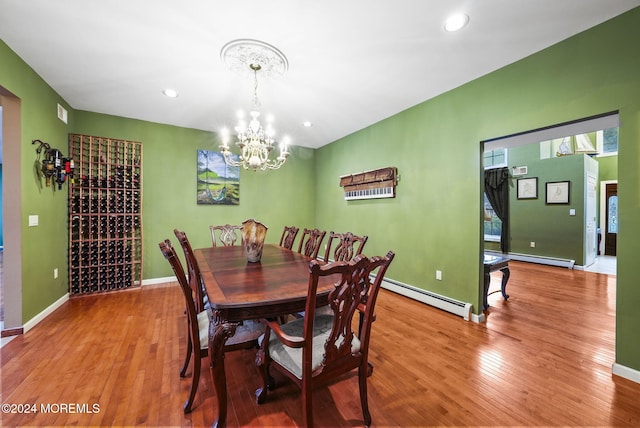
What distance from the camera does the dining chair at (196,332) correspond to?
4.58 ft

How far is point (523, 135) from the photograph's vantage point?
257 centimetres

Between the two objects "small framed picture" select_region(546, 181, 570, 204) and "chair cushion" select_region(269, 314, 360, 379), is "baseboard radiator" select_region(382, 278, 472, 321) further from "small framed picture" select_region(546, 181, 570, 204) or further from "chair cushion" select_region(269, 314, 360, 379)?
"small framed picture" select_region(546, 181, 570, 204)

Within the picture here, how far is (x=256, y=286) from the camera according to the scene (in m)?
1.64

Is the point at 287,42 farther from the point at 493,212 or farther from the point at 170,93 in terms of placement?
the point at 493,212

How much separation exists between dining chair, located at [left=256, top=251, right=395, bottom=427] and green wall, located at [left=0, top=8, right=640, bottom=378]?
6.71 ft

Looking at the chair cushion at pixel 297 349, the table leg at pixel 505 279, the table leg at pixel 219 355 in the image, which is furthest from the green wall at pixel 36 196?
the table leg at pixel 505 279

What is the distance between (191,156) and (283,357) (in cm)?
414

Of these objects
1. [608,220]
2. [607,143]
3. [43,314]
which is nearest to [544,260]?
[608,220]

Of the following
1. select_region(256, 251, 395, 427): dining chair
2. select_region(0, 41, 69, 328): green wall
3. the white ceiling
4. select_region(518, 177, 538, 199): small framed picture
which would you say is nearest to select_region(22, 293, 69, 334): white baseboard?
select_region(0, 41, 69, 328): green wall

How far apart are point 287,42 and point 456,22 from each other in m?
1.39

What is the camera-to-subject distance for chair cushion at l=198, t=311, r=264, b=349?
1589mm

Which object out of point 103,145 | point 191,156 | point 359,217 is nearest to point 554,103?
point 359,217

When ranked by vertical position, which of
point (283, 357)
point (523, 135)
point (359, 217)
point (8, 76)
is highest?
point (8, 76)

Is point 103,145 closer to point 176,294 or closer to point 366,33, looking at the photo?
point 176,294
